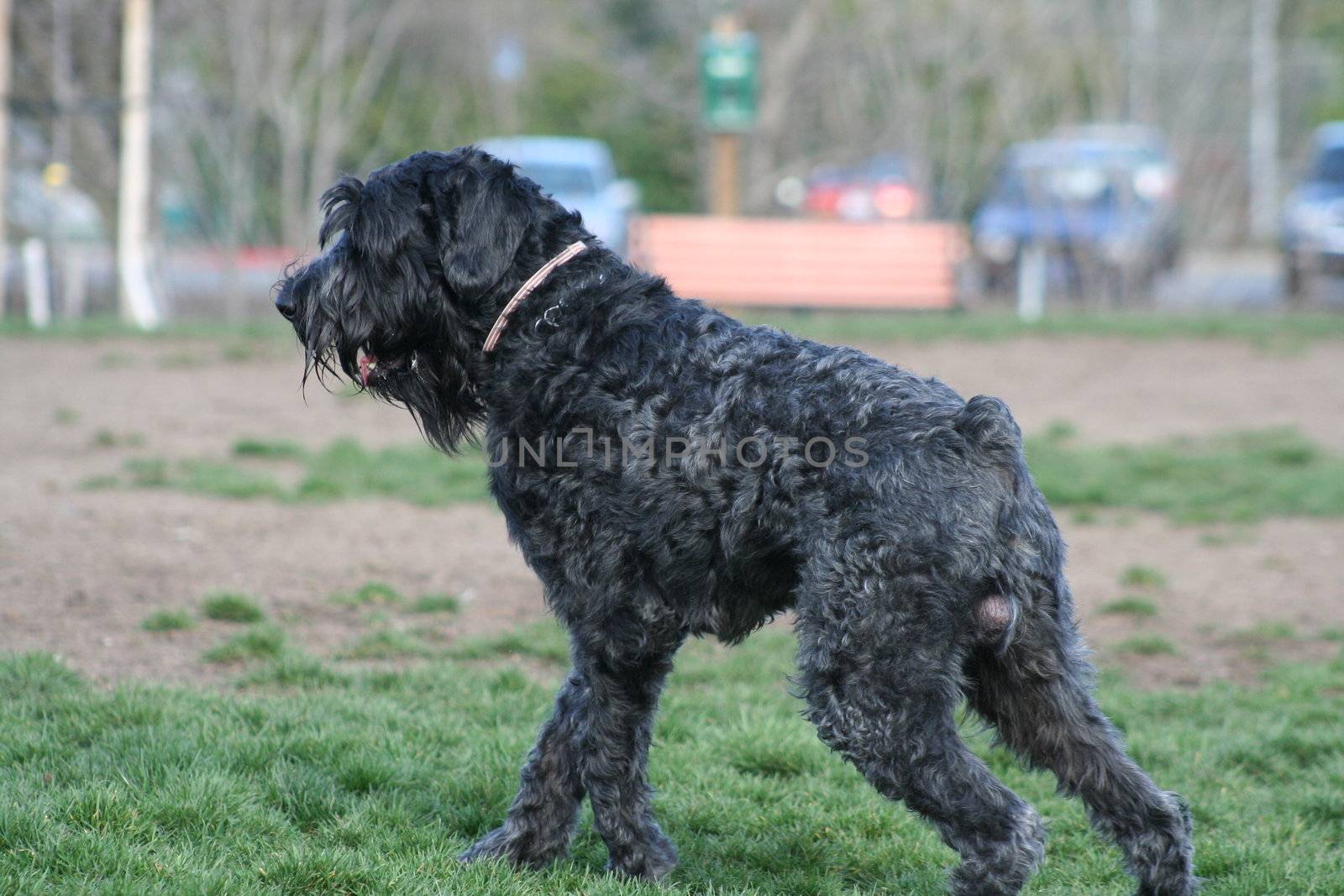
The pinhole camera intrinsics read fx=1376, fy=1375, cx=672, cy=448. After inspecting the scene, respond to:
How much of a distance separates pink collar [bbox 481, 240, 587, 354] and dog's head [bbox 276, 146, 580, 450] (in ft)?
0.08

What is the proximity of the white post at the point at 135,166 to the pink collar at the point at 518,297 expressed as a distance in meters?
11.8

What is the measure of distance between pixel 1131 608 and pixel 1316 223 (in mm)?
14146

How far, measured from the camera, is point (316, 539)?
7508 mm

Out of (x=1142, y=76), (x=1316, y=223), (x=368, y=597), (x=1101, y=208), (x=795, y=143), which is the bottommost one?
(x=368, y=597)

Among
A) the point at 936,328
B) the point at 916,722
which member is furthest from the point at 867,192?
the point at 916,722

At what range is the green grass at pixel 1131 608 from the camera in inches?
265

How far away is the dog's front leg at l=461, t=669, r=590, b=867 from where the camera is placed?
3830 mm

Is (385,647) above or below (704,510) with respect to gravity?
below

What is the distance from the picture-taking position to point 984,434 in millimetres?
3301

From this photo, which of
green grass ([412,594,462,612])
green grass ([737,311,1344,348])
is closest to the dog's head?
green grass ([412,594,462,612])

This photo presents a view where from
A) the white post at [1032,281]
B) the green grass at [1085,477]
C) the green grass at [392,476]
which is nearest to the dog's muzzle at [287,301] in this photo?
the green grass at [392,476]

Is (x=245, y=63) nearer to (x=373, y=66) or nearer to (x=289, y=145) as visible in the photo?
(x=289, y=145)

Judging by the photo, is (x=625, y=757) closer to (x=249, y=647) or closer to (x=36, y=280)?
(x=249, y=647)

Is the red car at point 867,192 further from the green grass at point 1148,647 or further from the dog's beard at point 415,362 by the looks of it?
the dog's beard at point 415,362
